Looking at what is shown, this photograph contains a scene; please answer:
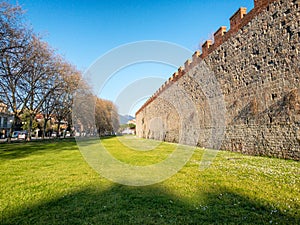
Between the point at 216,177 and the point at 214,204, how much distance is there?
66.1 inches

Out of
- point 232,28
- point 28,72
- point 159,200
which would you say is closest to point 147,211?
point 159,200

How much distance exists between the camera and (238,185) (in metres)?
3.91

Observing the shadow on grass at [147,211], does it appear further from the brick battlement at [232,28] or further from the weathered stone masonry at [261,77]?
the brick battlement at [232,28]

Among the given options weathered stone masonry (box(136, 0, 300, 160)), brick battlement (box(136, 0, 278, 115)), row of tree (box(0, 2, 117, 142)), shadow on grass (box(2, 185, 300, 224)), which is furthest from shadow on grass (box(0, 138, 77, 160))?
brick battlement (box(136, 0, 278, 115))

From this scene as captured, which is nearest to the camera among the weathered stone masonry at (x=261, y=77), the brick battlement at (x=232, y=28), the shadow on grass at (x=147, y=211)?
the shadow on grass at (x=147, y=211)

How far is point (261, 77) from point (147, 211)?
7312 mm

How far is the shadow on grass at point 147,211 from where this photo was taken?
2.51m

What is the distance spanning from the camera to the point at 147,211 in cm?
279

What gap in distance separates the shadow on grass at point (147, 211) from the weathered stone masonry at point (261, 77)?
481cm

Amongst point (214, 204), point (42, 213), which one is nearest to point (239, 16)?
point (214, 204)

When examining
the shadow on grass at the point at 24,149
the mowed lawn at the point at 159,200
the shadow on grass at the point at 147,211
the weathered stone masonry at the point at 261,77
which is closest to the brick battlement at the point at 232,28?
the weathered stone masonry at the point at 261,77

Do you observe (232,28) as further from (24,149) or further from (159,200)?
(24,149)

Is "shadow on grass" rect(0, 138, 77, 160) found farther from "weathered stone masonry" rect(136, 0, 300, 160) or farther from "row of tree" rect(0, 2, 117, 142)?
"weathered stone masonry" rect(136, 0, 300, 160)

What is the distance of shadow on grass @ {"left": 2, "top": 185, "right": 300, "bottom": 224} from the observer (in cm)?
251
